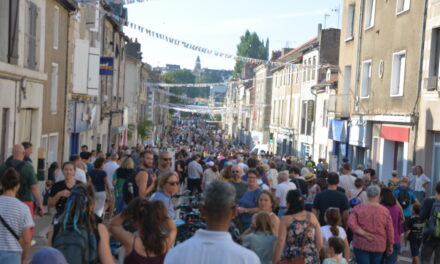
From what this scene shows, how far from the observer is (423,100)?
19297mm

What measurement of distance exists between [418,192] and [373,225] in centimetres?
907

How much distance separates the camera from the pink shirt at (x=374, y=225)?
27.7 feet

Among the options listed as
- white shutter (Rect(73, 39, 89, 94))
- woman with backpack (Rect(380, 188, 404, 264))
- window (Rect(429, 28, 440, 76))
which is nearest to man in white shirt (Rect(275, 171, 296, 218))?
woman with backpack (Rect(380, 188, 404, 264))

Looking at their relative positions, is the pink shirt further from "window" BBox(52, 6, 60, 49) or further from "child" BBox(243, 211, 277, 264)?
"window" BBox(52, 6, 60, 49)

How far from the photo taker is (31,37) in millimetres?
17453

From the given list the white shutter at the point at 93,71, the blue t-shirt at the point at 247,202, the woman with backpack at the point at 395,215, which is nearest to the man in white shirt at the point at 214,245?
the blue t-shirt at the point at 247,202

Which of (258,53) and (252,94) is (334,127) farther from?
(258,53)

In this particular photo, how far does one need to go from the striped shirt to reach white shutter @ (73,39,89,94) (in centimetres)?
1754

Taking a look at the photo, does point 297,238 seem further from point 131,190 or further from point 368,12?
point 368,12

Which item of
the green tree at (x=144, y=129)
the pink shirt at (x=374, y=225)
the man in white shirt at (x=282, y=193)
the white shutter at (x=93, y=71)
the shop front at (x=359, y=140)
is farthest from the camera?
the green tree at (x=144, y=129)

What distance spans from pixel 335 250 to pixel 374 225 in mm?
1606

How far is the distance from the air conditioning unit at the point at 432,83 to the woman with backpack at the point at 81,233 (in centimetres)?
1484

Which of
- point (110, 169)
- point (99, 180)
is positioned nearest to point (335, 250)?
point (99, 180)

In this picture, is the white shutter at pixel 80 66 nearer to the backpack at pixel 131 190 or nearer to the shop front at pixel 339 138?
the shop front at pixel 339 138
